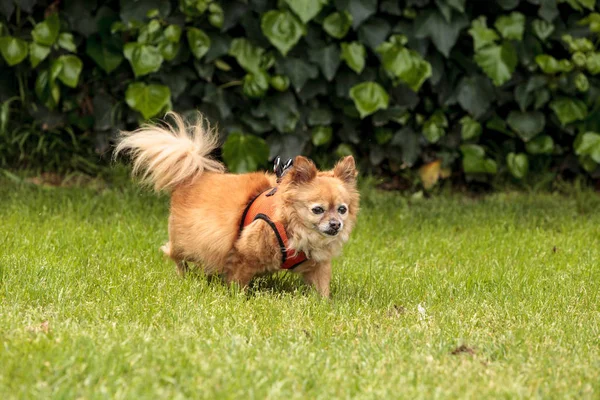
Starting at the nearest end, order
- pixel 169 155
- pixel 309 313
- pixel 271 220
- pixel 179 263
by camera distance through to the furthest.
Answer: pixel 309 313, pixel 271 220, pixel 169 155, pixel 179 263

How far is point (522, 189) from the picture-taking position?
702 cm

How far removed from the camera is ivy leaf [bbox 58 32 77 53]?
20.4ft

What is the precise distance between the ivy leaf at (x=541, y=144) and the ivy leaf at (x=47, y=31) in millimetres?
3449

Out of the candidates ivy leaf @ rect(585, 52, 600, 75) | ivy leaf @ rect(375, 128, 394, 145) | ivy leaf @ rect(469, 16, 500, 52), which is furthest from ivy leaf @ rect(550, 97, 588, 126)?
ivy leaf @ rect(375, 128, 394, 145)

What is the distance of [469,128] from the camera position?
6621mm

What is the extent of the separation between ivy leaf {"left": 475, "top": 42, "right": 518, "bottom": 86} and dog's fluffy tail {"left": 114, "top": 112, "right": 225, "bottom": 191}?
256 centimetres

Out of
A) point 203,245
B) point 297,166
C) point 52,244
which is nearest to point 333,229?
point 297,166

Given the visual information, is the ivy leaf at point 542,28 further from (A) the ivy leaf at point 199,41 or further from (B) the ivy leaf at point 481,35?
(A) the ivy leaf at point 199,41

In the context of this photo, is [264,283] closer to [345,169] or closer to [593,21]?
[345,169]

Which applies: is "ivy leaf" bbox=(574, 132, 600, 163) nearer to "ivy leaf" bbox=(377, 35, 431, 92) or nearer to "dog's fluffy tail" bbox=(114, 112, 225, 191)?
"ivy leaf" bbox=(377, 35, 431, 92)

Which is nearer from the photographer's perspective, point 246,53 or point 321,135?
point 246,53

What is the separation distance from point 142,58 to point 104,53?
43 cm

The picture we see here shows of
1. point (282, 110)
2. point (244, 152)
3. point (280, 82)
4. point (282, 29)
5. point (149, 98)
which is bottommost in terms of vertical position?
point (244, 152)

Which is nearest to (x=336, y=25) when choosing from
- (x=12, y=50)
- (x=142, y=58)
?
(x=142, y=58)
